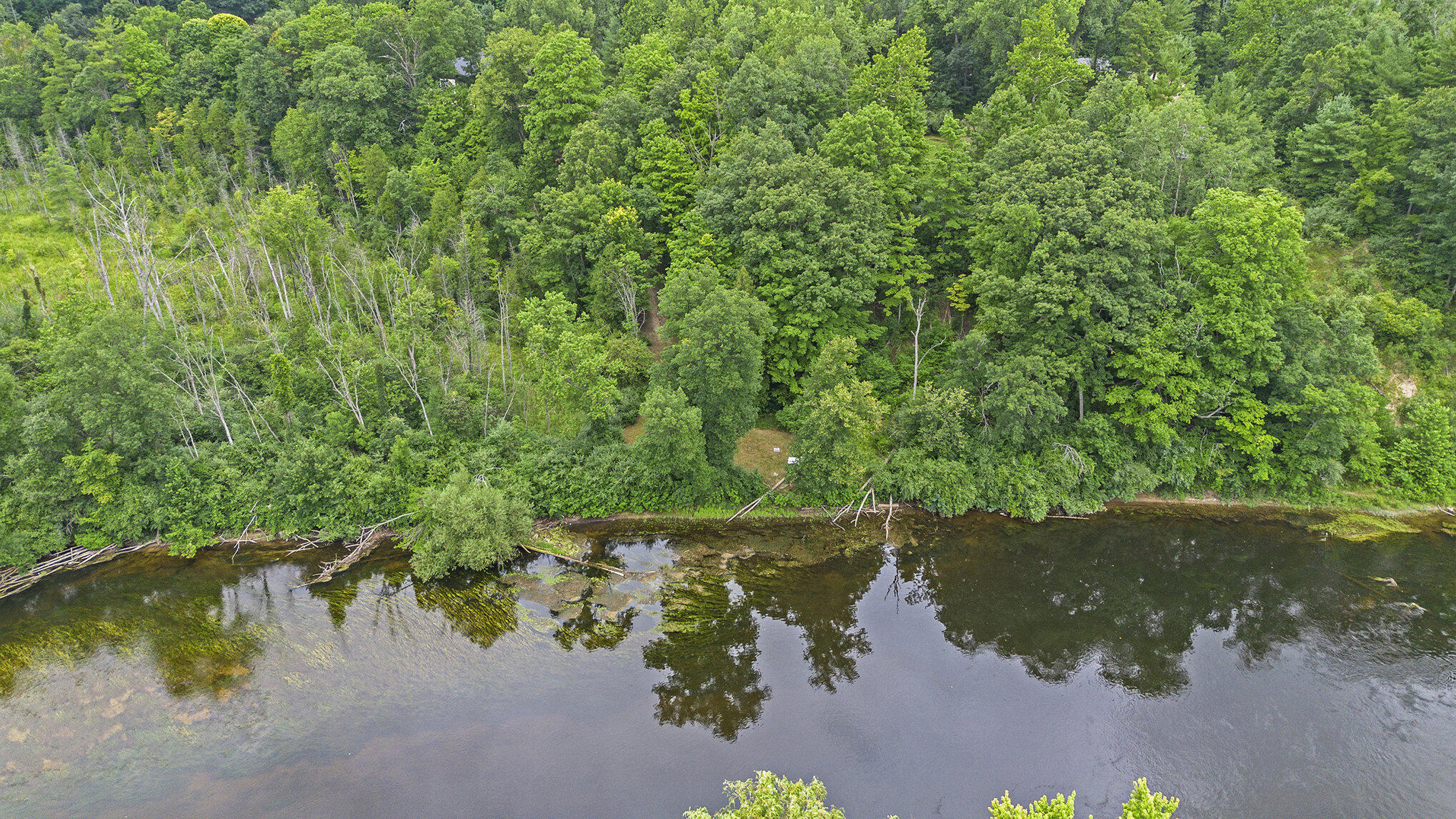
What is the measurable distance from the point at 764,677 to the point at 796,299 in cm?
1784

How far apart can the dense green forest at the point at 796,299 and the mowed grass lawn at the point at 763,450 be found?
979mm

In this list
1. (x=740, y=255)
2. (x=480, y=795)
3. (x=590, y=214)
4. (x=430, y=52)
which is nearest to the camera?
(x=480, y=795)

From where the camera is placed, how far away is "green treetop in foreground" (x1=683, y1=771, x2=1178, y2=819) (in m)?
16.4

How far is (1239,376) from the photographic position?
32.6 metres

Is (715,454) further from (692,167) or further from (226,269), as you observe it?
(226,269)

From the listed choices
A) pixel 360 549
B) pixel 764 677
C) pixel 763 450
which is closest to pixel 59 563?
pixel 360 549

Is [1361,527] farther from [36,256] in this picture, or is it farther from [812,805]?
[36,256]

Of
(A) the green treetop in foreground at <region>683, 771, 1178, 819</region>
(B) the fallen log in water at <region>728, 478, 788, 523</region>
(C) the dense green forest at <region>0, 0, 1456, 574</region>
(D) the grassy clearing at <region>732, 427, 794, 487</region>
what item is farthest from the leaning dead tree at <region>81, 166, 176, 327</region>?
(A) the green treetop in foreground at <region>683, 771, 1178, 819</region>

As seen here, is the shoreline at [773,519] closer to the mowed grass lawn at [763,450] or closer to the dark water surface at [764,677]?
the dark water surface at [764,677]

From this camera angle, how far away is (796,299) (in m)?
35.8

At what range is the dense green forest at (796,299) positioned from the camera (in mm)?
32188

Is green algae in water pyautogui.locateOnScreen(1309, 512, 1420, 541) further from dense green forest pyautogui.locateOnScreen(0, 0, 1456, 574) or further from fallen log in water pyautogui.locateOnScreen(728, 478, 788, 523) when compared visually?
fallen log in water pyautogui.locateOnScreen(728, 478, 788, 523)

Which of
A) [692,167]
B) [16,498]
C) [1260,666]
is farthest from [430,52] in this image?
[1260,666]

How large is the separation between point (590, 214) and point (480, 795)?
1191 inches
